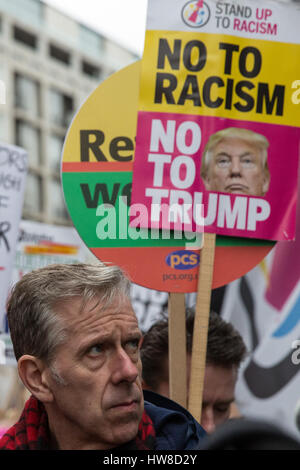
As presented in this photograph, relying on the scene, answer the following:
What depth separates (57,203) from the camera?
29.2 meters

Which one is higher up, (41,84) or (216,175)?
(41,84)

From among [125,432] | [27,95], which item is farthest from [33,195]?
[125,432]

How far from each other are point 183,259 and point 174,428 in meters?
0.72

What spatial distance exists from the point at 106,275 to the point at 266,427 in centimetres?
95

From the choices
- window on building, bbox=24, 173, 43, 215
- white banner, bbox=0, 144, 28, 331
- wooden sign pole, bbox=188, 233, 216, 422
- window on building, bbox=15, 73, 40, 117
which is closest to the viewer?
wooden sign pole, bbox=188, 233, 216, 422

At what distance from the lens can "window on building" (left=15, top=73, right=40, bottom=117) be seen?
28.6 m

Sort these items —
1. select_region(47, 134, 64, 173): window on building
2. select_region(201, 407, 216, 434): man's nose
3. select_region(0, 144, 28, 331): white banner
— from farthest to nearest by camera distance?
1. select_region(47, 134, 64, 173): window on building
2. select_region(0, 144, 28, 331): white banner
3. select_region(201, 407, 216, 434): man's nose

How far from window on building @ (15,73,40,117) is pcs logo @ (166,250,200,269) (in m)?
27.1

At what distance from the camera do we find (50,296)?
1554 mm

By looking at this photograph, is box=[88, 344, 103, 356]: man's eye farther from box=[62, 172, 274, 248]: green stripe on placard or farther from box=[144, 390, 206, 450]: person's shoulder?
box=[62, 172, 274, 248]: green stripe on placard

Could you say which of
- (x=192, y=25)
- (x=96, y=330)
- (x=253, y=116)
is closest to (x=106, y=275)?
(x=96, y=330)

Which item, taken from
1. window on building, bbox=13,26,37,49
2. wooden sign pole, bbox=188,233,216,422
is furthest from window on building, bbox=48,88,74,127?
wooden sign pole, bbox=188,233,216,422

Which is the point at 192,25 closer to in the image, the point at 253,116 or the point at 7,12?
the point at 253,116

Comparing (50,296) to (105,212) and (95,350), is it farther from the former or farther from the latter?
(105,212)
